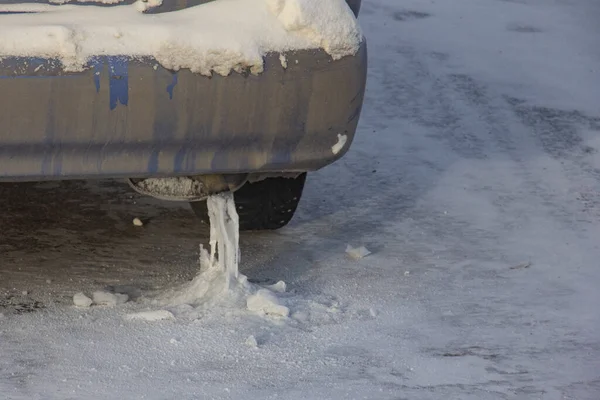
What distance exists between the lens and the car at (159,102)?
2900 mm

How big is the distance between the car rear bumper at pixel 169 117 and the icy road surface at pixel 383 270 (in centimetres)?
50

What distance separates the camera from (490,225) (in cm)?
444

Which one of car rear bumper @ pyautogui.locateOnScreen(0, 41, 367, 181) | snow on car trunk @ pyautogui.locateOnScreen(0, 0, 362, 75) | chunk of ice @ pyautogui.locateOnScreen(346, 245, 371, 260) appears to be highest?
snow on car trunk @ pyautogui.locateOnScreen(0, 0, 362, 75)

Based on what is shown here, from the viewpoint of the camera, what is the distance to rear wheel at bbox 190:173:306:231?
4.05m

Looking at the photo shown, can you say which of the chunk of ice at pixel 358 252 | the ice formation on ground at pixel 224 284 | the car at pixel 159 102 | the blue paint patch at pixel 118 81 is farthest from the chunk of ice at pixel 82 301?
the chunk of ice at pixel 358 252

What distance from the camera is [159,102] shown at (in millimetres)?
2975

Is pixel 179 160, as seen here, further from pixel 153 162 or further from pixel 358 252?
pixel 358 252

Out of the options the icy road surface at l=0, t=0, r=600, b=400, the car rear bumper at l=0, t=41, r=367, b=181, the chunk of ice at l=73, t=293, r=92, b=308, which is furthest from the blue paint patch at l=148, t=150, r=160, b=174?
the chunk of ice at l=73, t=293, r=92, b=308

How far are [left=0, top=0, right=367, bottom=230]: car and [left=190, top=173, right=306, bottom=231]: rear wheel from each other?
81cm

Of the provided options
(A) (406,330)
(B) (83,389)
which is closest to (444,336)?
(A) (406,330)

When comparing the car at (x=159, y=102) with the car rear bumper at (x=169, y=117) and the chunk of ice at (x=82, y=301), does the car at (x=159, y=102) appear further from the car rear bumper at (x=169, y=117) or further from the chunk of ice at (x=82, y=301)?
the chunk of ice at (x=82, y=301)

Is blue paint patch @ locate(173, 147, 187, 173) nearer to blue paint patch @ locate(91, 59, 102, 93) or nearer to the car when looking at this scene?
the car

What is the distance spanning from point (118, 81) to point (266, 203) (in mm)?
1270

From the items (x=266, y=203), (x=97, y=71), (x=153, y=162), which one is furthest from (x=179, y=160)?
(x=266, y=203)
